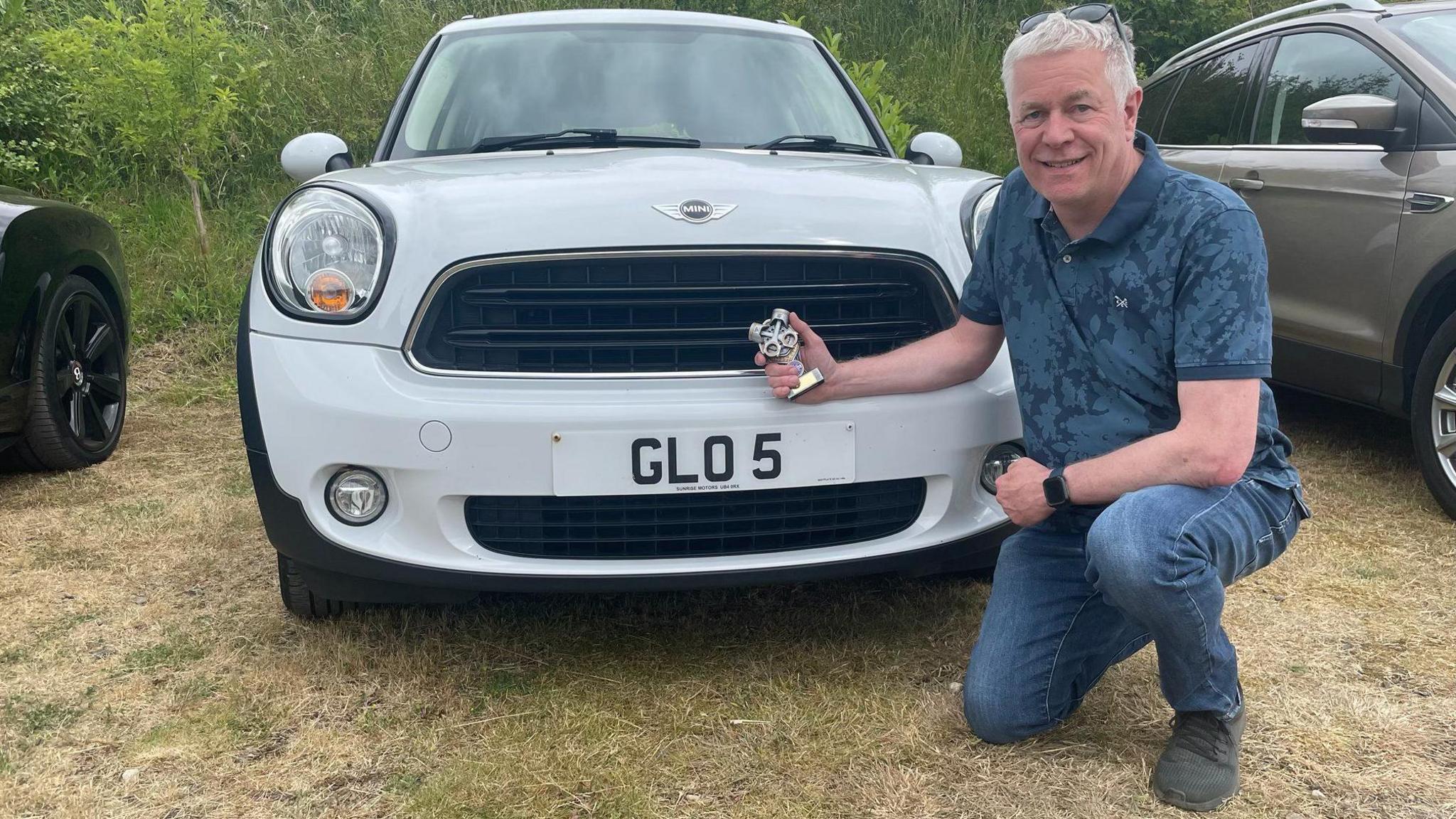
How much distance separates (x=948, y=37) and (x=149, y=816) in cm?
923

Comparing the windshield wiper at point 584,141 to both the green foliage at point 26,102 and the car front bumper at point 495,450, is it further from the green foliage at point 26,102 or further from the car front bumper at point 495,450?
the green foliage at point 26,102

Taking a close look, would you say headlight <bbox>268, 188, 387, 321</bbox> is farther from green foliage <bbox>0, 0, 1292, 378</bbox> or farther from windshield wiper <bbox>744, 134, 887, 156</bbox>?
green foliage <bbox>0, 0, 1292, 378</bbox>

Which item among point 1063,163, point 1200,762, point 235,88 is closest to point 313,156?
point 1063,163

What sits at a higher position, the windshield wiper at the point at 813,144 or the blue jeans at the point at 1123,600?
the windshield wiper at the point at 813,144

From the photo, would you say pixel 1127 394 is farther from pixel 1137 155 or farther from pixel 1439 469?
pixel 1439 469

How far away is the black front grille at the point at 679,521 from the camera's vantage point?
7.54 feet

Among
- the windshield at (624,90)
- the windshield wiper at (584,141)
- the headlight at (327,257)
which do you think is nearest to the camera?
the headlight at (327,257)

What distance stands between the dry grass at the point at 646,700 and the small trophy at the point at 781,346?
668mm

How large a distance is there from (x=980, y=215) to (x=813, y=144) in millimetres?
765

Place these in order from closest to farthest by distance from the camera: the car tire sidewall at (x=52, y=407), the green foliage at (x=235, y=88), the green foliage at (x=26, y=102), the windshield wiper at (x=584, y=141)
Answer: the windshield wiper at (x=584, y=141)
the car tire sidewall at (x=52, y=407)
the green foliage at (x=235, y=88)
the green foliage at (x=26, y=102)

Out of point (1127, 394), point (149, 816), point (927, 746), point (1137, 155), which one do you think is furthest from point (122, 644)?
point (1137, 155)

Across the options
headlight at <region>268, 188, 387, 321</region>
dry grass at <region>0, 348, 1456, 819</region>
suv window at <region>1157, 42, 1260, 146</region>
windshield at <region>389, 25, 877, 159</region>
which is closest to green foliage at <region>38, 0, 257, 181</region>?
windshield at <region>389, 25, 877, 159</region>

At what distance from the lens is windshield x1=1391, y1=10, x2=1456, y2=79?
3.55 m

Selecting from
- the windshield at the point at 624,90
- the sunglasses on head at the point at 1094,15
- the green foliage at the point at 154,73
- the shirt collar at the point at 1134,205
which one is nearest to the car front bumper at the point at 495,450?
the shirt collar at the point at 1134,205
